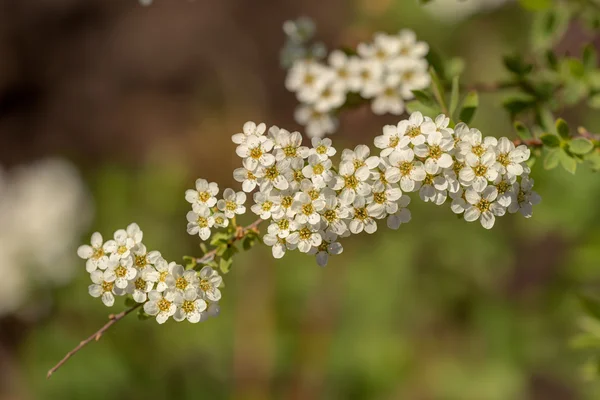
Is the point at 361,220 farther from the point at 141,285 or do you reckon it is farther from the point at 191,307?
the point at 141,285

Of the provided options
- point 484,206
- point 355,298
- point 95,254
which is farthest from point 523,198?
point 355,298

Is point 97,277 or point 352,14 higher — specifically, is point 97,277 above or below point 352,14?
above

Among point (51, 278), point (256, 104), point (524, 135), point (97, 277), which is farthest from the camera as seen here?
point (256, 104)

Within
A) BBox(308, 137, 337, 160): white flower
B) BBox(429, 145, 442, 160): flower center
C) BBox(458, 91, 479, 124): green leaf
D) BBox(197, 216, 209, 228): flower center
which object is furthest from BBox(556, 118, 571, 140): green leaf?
BBox(197, 216, 209, 228): flower center

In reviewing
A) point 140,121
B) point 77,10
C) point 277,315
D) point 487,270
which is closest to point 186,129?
point 140,121

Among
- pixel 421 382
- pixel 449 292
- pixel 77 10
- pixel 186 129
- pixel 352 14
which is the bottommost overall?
pixel 421 382

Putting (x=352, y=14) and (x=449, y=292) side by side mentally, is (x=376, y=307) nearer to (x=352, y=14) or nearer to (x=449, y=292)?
(x=449, y=292)

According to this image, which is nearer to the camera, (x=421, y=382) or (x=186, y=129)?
(x=421, y=382)

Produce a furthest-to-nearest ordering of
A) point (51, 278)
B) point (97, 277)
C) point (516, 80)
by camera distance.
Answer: point (51, 278)
point (516, 80)
point (97, 277)

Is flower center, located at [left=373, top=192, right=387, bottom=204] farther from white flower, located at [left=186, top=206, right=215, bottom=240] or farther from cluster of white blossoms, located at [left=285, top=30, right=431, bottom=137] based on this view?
cluster of white blossoms, located at [left=285, top=30, right=431, bottom=137]
